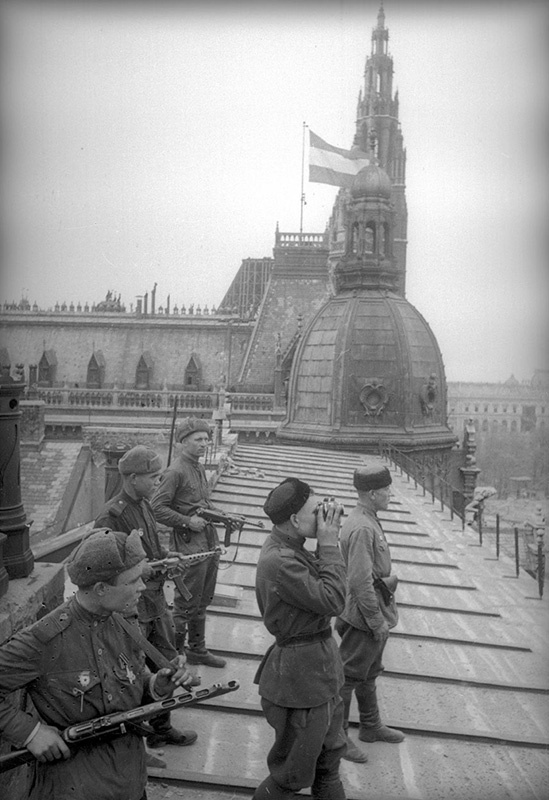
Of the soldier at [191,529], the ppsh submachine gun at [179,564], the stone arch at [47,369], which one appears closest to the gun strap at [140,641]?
the ppsh submachine gun at [179,564]

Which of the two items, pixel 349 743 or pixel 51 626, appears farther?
pixel 349 743

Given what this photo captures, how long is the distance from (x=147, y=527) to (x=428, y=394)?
17.8 meters

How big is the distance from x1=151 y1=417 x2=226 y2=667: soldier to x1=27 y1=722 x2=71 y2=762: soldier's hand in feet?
9.15

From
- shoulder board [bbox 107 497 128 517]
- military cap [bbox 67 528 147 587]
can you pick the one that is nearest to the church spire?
shoulder board [bbox 107 497 128 517]

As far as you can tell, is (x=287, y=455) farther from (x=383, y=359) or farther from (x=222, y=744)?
(x=222, y=744)

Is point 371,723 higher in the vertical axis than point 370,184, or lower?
lower

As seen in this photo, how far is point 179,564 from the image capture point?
515 centimetres

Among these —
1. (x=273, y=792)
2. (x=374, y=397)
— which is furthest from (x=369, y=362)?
(x=273, y=792)

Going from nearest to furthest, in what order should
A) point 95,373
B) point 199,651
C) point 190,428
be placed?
point 199,651 < point 190,428 < point 95,373

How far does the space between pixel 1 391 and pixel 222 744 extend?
2.73 meters

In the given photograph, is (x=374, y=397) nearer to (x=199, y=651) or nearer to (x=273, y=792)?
(x=199, y=651)

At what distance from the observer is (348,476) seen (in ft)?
50.8

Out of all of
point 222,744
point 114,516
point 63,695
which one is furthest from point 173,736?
point 63,695

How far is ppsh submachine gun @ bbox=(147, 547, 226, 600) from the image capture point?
499 centimetres
